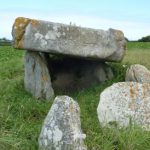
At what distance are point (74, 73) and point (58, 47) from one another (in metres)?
Answer: 1.76

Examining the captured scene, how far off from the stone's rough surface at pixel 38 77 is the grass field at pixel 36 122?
0.60ft

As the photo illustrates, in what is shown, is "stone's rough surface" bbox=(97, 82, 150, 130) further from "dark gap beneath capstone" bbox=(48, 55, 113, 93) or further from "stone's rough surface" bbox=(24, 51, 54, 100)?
"dark gap beneath capstone" bbox=(48, 55, 113, 93)

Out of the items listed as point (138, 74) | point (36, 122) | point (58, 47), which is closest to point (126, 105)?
point (36, 122)

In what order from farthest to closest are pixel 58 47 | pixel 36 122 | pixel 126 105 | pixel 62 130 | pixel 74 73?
pixel 74 73 → pixel 58 47 → pixel 36 122 → pixel 126 105 → pixel 62 130

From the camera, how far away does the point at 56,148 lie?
7273 mm

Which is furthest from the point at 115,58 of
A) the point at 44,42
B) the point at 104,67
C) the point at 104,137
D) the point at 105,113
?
the point at 104,137

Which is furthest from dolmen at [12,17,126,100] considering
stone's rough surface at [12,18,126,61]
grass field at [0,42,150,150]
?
grass field at [0,42,150,150]

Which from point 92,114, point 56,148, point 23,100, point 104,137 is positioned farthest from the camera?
point 23,100

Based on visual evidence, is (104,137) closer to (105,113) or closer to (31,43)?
(105,113)

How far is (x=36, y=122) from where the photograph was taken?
8922mm

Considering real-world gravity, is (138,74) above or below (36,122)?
above

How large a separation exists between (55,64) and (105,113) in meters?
3.46

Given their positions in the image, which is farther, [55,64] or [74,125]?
[55,64]

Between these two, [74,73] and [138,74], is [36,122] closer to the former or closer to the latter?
[138,74]
